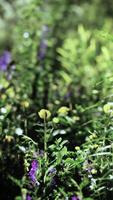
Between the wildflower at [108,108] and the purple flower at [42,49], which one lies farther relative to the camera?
the purple flower at [42,49]

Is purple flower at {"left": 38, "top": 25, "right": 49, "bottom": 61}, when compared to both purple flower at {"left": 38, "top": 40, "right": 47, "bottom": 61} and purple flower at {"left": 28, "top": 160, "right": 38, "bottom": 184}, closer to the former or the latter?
purple flower at {"left": 38, "top": 40, "right": 47, "bottom": 61}

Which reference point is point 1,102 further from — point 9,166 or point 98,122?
point 98,122

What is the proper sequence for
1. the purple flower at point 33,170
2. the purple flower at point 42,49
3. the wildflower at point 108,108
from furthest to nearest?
1. the purple flower at point 42,49
2. the wildflower at point 108,108
3. the purple flower at point 33,170

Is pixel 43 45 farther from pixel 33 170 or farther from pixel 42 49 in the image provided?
pixel 33 170

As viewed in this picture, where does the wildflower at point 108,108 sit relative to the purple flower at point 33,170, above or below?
above

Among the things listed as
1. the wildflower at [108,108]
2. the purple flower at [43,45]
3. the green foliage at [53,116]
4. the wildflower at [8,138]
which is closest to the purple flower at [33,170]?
the green foliage at [53,116]

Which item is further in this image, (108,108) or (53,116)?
(53,116)

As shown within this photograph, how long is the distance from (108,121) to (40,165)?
47cm

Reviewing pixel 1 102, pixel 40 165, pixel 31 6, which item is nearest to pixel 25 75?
pixel 31 6

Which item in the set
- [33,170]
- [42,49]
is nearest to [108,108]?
[33,170]

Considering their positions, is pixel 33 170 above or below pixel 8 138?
below

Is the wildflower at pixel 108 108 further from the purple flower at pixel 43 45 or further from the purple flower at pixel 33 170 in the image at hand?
the purple flower at pixel 43 45

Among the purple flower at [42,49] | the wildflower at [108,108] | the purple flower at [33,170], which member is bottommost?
the purple flower at [33,170]

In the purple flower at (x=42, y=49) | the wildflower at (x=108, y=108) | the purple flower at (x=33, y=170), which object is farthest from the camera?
the purple flower at (x=42, y=49)
